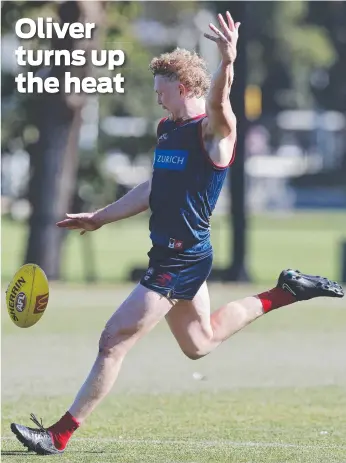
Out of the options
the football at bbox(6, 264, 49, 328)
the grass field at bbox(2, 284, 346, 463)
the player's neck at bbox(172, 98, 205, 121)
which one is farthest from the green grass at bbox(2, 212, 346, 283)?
the player's neck at bbox(172, 98, 205, 121)

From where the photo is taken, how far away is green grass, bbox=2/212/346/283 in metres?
27.7

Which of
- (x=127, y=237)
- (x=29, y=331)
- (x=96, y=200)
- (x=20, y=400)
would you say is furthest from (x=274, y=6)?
(x=20, y=400)

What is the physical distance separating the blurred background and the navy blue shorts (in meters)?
2.93

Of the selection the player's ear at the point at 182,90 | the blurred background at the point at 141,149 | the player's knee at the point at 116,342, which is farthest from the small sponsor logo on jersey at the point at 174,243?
the blurred background at the point at 141,149

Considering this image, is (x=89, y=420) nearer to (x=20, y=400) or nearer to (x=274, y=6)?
(x=20, y=400)

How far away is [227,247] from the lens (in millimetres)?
35406

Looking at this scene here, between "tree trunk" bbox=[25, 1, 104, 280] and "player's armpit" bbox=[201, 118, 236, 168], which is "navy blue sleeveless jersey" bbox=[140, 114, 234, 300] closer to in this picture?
"player's armpit" bbox=[201, 118, 236, 168]

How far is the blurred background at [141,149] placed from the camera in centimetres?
2338

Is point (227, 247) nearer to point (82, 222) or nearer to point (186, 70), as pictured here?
point (82, 222)

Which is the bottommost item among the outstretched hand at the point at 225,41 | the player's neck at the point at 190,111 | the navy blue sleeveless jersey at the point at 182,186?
the navy blue sleeveless jersey at the point at 182,186

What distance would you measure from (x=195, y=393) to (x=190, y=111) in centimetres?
350

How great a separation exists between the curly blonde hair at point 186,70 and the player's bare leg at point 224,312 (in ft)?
3.93

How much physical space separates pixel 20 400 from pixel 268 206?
61.2m

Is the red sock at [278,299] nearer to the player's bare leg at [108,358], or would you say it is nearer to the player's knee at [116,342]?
the player's bare leg at [108,358]
